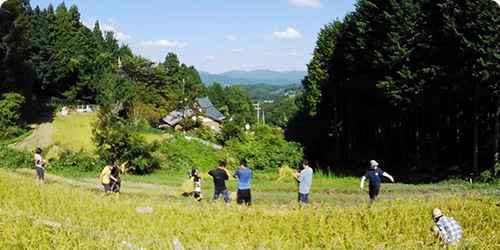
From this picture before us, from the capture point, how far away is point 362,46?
25656mm

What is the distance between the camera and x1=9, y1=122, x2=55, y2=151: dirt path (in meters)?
34.4

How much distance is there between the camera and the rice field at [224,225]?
7246mm

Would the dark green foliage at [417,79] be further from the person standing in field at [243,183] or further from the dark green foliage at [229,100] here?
the dark green foliage at [229,100]

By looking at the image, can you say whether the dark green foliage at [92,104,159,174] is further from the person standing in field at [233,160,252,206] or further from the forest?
the person standing in field at [233,160,252,206]

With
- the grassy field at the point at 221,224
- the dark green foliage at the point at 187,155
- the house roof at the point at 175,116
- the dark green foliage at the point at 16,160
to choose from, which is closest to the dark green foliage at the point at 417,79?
the grassy field at the point at 221,224

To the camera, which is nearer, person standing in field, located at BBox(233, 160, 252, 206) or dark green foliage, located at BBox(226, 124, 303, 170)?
person standing in field, located at BBox(233, 160, 252, 206)

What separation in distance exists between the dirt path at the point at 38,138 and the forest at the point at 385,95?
3.87 ft

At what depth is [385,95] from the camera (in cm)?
2345

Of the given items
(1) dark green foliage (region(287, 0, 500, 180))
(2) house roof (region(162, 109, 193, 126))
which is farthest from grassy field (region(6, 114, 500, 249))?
(2) house roof (region(162, 109, 193, 126))

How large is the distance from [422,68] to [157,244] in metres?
18.5

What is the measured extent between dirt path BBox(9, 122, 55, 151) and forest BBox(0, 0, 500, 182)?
1.18 metres

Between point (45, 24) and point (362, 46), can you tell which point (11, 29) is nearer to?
point (45, 24)

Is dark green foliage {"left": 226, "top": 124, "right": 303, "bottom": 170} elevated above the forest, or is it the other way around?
the forest

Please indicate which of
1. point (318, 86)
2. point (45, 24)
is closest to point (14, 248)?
point (318, 86)
